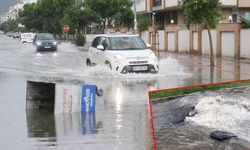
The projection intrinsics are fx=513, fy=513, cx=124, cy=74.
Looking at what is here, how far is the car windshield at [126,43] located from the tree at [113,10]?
130 ft

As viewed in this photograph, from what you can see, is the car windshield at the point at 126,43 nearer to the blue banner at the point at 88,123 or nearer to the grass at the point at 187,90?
the blue banner at the point at 88,123

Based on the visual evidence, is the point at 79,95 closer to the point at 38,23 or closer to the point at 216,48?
the point at 216,48

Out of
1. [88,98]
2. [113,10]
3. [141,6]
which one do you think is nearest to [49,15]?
[141,6]

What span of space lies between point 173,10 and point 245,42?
26092 millimetres

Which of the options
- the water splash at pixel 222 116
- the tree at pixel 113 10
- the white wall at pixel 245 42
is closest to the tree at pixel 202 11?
the white wall at pixel 245 42

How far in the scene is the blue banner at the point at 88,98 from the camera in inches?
389

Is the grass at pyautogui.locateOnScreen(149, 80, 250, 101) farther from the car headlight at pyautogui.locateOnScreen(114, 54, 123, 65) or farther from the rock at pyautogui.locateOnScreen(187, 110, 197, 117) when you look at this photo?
the car headlight at pyautogui.locateOnScreen(114, 54, 123, 65)

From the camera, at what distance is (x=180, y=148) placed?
5785 mm

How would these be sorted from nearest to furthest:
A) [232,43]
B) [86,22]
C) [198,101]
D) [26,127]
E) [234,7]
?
[198,101] < [26,127] < [232,43] < [234,7] < [86,22]

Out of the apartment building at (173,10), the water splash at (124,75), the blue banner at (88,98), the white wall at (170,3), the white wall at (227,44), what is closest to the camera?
the blue banner at (88,98)

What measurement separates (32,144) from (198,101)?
9.11 ft

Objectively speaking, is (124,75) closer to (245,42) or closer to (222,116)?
(245,42)

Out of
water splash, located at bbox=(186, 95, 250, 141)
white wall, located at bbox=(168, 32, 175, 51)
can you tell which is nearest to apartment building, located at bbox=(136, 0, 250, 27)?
white wall, located at bbox=(168, 32, 175, 51)

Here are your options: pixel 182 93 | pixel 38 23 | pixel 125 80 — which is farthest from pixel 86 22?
pixel 182 93
